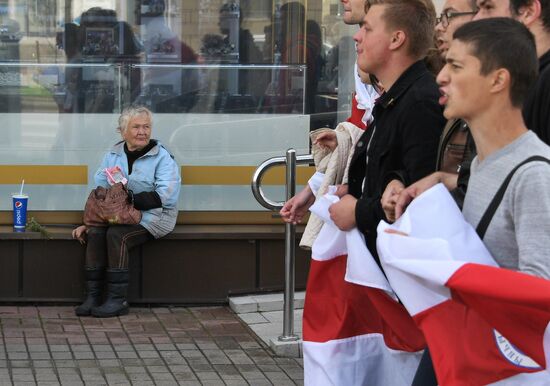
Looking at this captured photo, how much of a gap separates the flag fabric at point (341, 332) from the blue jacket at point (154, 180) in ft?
11.9

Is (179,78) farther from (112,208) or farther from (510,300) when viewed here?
(510,300)

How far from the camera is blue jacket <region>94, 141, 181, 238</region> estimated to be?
7699mm

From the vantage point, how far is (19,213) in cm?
779

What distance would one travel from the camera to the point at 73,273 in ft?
25.6

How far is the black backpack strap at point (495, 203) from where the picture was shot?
2846 millimetres

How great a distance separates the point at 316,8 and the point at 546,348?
564 centimetres

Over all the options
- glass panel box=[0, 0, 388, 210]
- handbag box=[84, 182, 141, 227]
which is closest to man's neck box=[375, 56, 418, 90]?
handbag box=[84, 182, 141, 227]

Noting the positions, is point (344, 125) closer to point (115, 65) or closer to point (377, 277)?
point (377, 277)

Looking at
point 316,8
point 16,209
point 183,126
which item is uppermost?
point 316,8

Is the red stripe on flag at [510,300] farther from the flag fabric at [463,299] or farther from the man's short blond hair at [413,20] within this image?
the man's short blond hair at [413,20]

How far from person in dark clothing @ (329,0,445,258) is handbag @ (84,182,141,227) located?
379 centimetres

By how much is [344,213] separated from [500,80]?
1.05 metres

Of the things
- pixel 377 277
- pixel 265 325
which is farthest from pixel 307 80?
pixel 377 277

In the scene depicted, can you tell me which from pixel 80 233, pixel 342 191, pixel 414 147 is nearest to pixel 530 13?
pixel 414 147
